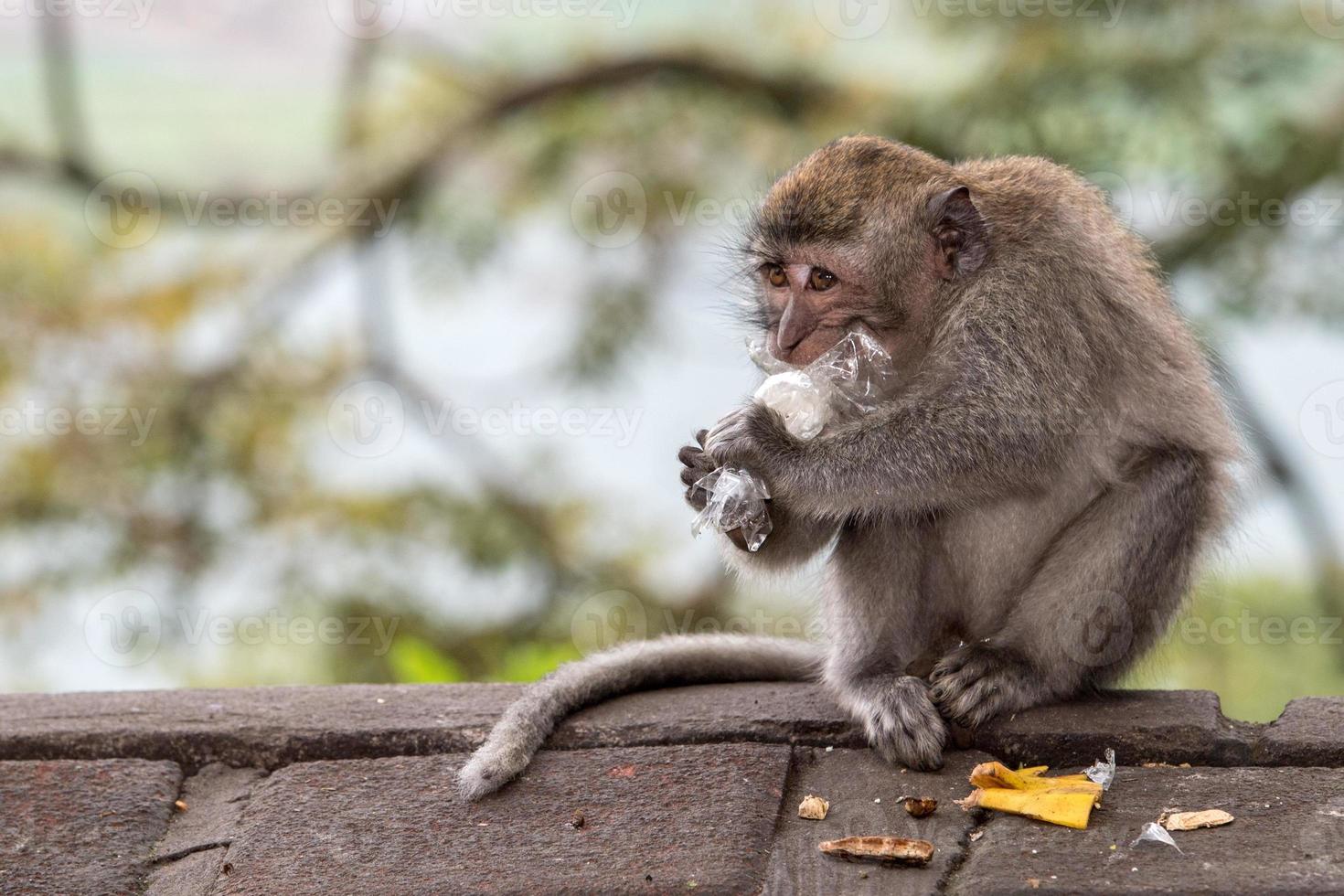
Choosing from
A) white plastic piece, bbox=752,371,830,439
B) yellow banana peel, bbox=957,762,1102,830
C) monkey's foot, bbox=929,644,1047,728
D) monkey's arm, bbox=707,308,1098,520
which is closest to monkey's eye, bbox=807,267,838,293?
white plastic piece, bbox=752,371,830,439

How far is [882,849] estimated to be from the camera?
299 cm

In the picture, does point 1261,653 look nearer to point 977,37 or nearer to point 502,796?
point 977,37

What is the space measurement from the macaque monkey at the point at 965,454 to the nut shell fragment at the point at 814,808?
1.00 ft

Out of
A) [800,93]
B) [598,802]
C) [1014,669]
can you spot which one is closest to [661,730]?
[598,802]

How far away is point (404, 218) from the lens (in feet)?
28.8

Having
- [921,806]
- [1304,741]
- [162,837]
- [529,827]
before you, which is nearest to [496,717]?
[529,827]

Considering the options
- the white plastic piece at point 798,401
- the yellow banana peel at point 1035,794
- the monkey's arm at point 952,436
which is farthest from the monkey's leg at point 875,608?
the yellow banana peel at point 1035,794

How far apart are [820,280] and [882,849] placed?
1.53 meters

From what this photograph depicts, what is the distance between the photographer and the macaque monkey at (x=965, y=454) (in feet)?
12.2

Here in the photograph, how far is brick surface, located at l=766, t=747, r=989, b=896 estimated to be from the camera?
291cm

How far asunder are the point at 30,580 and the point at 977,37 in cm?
582

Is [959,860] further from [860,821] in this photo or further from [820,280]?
[820,280]

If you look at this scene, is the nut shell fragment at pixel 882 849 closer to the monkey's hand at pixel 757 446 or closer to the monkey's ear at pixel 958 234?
the monkey's hand at pixel 757 446

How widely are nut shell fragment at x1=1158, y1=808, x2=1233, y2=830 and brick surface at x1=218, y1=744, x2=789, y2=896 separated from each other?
799 millimetres
